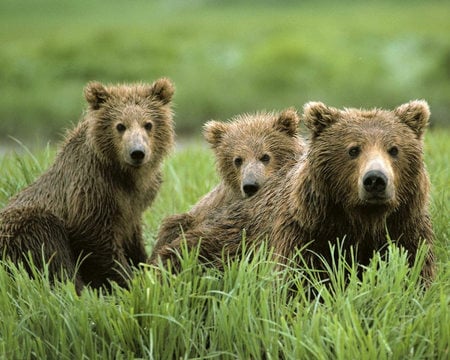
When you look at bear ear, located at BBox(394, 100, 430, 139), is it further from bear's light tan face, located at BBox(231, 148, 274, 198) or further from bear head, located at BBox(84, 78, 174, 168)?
bear head, located at BBox(84, 78, 174, 168)

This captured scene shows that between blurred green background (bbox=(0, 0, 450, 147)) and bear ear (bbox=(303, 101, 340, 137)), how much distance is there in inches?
338

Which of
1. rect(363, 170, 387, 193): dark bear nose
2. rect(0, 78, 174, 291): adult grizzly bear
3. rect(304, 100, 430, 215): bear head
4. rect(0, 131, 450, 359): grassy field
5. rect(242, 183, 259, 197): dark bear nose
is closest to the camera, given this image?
rect(0, 131, 450, 359): grassy field

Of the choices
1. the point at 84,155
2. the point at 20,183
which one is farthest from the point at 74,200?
the point at 20,183

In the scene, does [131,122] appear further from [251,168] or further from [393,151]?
[393,151]

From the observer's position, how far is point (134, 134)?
18.7ft

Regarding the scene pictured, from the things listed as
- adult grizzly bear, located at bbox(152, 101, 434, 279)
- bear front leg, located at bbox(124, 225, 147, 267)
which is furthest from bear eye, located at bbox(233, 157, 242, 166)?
adult grizzly bear, located at bbox(152, 101, 434, 279)

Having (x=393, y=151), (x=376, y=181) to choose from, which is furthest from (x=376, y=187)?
(x=393, y=151)

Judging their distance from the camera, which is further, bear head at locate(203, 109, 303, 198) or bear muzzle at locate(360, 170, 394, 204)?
bear head at locate(203, 109, 303, 198)

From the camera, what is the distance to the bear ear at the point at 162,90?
6.03 metres

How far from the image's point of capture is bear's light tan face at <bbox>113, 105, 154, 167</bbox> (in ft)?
18.4

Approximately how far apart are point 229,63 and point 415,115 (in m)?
11.1

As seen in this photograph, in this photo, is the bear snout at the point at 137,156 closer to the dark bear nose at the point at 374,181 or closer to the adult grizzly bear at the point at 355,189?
the adult grizzly bear at the point at 355,189

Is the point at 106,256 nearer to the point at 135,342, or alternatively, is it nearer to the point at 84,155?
the point at 84,155

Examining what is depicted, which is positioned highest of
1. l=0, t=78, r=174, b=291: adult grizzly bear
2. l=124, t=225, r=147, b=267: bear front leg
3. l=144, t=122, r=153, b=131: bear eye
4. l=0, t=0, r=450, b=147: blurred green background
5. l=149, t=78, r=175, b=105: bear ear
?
l=0, t=0, r=450, b=147: blurred green background
